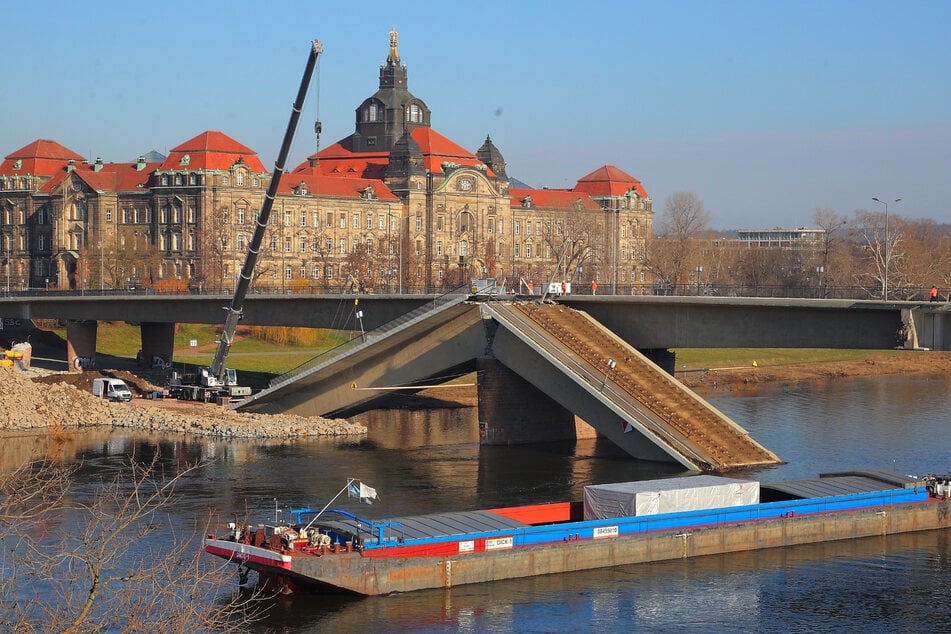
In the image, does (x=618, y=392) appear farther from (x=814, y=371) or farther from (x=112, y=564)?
(x=814, y=371)

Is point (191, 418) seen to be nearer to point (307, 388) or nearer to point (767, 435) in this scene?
point (307, 388)

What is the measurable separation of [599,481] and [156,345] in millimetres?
58632

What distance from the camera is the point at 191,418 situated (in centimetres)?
8781

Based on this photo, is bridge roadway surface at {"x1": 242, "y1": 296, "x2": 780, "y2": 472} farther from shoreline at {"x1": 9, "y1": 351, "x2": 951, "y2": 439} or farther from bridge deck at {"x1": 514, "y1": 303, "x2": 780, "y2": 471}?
shoreline at {"x1": 9, "y1": 351, "x2": 951, "y2": 439}

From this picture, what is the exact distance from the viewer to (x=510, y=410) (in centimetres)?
8306

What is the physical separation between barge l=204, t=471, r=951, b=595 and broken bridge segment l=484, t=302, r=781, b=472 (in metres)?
→ 8.84

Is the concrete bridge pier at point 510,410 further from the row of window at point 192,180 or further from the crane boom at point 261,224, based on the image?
the row of window at point 192,180

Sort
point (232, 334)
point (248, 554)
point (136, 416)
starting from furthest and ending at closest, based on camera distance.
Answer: point (232, 334), point (136, 416), point (248, 554)

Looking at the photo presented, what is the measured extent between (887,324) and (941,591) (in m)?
25.9

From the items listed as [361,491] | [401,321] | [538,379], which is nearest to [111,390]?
[401,321]

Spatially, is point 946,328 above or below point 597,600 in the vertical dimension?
above

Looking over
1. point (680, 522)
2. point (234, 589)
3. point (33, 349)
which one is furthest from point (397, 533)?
point (33, 349)

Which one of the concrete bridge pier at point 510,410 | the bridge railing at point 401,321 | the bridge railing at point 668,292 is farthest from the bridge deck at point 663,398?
the bridge railing at point 668,292

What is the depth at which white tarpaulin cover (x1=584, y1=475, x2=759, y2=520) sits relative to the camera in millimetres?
55188
